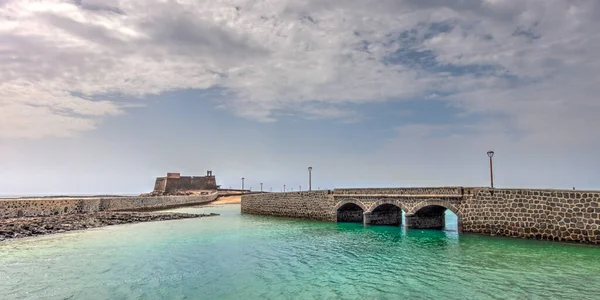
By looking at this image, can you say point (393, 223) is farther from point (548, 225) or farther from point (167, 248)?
point (167, 248)

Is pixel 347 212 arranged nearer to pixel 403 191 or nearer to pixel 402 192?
pixel 402 192

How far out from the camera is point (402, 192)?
3173cm

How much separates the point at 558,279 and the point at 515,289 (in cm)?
283

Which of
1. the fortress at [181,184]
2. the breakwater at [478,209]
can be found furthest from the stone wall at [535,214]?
the fortress at [181,184]

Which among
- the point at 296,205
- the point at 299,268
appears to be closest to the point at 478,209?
the point at 299,268

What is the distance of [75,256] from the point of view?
20750mm

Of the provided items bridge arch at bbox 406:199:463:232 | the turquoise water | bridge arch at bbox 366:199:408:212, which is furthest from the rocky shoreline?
bridge arch at bbox 406:199:463:232

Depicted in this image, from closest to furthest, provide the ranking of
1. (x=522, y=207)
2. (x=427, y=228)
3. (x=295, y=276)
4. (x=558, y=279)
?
(x=558, y=279)
(x=295, y=276)
(x=522, y=207)
(x=427, y=228)

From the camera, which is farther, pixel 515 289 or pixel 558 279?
pixel 558 279

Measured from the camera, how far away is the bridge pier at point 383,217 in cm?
3538

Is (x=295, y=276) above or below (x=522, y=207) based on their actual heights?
below

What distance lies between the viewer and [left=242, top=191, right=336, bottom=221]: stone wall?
1547 inches

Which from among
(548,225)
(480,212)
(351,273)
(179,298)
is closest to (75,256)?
(179,298)

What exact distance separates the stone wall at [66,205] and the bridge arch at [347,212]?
36593mm
